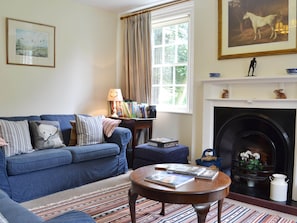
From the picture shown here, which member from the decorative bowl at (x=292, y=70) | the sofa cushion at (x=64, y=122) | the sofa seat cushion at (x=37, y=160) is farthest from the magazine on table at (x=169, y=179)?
the sofa cushion at (x=64, y=122)

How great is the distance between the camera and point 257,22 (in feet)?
10.7

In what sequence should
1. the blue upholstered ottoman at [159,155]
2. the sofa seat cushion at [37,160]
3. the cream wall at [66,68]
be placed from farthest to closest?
the cream wall at [66,68] < the blue upholstered ottoman at [159,155] < the sofa seat cushion at [37,160]

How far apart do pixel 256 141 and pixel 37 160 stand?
2.46m

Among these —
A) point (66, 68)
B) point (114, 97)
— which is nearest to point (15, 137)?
point (66, 68)

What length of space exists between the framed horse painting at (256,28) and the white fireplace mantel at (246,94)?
1.02 feet

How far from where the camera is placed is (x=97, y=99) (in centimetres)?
488

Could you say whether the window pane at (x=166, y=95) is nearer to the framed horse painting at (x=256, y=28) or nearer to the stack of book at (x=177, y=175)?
the framed horse painting at (x=256, y=28)

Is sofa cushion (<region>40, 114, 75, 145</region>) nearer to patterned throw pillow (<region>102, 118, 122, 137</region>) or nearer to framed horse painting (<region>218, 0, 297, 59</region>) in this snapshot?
patterned throw pillow (<region>102, 118, 122, 137</region>)

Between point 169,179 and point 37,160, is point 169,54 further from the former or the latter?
point 169,179

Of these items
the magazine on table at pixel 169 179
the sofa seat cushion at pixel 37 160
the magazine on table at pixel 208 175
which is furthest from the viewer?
the sofa seat cushion at pixel 37 160

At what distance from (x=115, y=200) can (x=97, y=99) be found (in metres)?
2.25

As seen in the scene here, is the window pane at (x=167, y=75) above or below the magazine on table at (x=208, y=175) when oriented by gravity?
above

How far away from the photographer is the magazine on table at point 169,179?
2.06 meters

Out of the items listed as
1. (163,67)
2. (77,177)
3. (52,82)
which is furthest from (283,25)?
(52,82)
